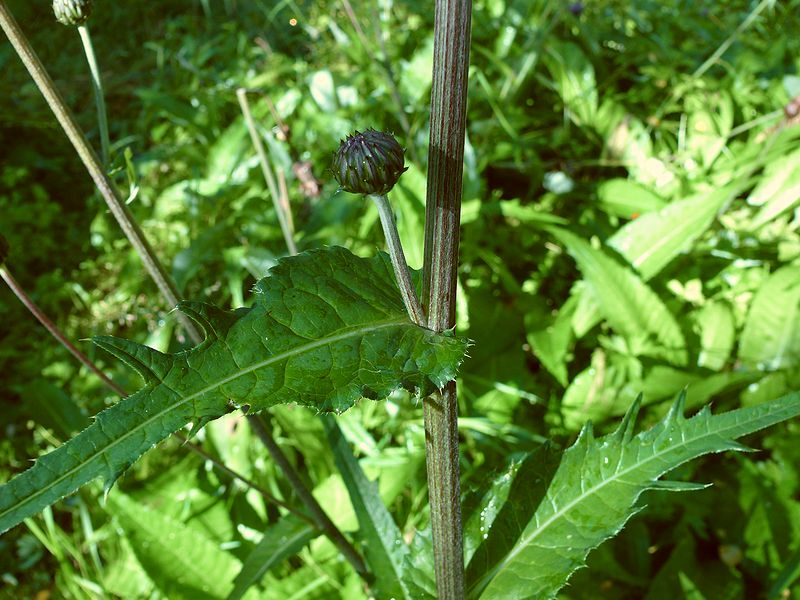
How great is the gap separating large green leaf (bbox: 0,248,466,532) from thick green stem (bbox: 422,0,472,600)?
0.07m

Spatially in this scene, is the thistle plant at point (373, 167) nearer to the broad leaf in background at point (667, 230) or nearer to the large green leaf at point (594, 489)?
the large green leaf at point (594, 489)

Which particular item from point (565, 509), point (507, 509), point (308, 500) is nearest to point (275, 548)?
point (308, 500)

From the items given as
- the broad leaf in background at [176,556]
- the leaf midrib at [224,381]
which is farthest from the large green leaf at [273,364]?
the broad leaf in background at [176,556]

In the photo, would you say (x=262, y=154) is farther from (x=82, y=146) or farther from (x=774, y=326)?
(x=774, y=326)

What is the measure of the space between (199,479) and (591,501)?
1628mm

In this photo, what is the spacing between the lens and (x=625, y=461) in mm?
1098

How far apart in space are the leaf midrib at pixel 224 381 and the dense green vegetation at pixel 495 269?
1.54ft

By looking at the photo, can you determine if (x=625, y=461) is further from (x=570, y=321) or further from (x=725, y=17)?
(x=725, y=17)

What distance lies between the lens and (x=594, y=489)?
1.11 m

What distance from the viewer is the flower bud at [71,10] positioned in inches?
42.6

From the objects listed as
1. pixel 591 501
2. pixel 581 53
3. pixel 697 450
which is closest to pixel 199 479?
pixel 591 501

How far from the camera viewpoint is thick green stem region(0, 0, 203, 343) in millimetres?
962

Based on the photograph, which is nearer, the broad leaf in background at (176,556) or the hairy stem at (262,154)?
the hairy stem at (262,154)

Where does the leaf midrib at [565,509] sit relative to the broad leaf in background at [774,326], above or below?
below
